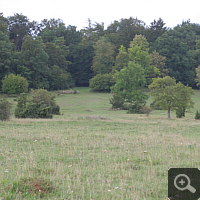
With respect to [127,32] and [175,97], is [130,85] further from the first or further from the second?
[127,32]

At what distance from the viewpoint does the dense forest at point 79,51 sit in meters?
72.8

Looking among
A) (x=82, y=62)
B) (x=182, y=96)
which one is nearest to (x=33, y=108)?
(x=182, y=96)

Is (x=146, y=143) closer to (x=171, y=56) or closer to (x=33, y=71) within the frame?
(x=33, y=71)

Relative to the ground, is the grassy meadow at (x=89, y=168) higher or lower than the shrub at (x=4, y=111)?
lower

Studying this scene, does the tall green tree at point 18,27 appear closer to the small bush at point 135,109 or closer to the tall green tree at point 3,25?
the tall green tree at point 3,25

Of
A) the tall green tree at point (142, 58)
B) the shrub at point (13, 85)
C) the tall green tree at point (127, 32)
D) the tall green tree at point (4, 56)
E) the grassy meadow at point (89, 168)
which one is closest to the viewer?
the grassy meadow at point (89, 168)

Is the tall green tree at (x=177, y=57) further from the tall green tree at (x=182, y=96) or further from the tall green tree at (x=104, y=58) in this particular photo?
the tall green tree at (x=182, y=96)

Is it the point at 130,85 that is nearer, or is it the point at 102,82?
the point at 130,85

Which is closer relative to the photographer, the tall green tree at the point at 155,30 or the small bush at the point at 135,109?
the small bush at the point at 135,109

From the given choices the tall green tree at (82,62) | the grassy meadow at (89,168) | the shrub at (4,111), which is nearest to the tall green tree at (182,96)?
the shrub at (4,111)

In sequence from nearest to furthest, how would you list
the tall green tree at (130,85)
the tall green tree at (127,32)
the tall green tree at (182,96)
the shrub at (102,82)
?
the tall green tree at (182,96)
the tall green tree at (130,85)
the shrub at (102,82)
the tall green tree at (127,32)

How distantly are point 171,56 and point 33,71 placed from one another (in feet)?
132

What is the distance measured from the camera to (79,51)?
92.1 m

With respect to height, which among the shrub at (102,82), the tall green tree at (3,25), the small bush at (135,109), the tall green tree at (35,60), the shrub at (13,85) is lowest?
the small bush at (135,109)
